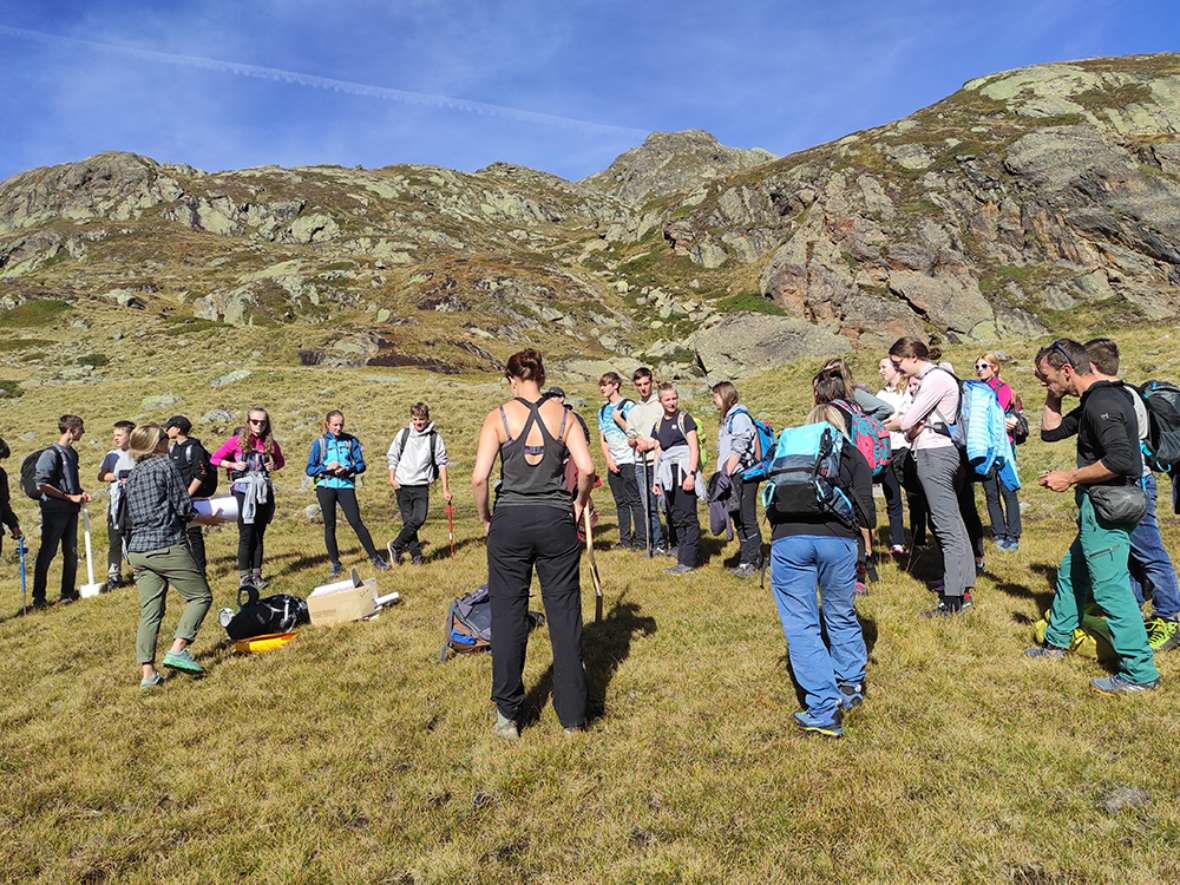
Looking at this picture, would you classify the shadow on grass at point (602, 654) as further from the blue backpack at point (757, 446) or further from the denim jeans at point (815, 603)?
the blue backpack at point (757, 446)

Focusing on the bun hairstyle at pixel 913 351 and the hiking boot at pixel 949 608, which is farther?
the bun hairstyle at pixel 913 351

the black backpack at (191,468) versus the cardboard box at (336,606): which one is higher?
the black backpack at (191,468)

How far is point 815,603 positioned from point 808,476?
3.38 feet

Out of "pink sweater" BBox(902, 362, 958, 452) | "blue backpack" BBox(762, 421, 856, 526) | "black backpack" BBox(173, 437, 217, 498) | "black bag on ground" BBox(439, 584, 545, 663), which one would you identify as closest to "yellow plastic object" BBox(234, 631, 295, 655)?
"black bag on ground" BBox(439, 584, 545, 663)

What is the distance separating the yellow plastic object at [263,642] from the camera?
7609mm

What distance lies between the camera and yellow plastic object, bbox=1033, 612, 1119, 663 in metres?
5.60

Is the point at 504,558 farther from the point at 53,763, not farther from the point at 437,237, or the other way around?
the point at 437,237

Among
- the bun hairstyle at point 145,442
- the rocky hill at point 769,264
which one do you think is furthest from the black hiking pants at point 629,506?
the rocky hill at point 769,264

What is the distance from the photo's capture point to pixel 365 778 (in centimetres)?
462

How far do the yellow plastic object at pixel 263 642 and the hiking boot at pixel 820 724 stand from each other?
6201mm

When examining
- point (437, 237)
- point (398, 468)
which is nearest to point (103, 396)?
point (398, 468)

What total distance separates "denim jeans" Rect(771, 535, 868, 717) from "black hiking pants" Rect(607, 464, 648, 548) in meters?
6.05

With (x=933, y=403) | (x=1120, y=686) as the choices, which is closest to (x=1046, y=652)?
(x=1120, y=686)

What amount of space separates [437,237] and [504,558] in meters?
136
